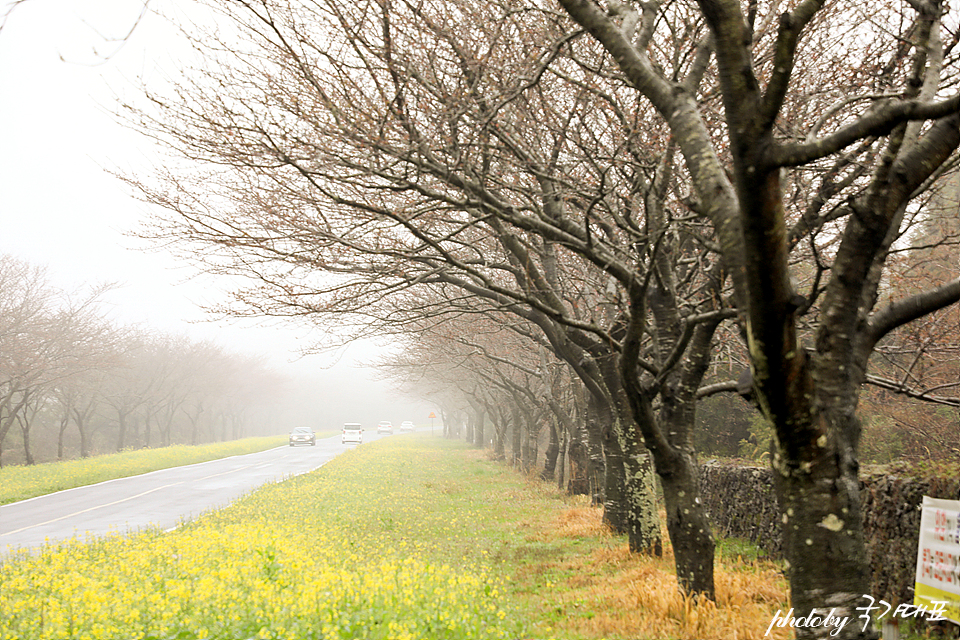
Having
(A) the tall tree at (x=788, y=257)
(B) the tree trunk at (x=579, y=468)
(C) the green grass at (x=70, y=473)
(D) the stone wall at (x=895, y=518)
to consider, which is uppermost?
(A) the tall tree at (x=788, y=257)

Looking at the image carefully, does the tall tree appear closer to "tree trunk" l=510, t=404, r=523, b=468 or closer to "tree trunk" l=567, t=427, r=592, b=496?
"tree trunk" l=567, t=427, r=592, b=496

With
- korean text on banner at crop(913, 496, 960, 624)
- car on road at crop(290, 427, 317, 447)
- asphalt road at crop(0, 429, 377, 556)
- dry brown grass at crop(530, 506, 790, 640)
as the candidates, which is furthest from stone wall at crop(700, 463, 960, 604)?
car on road at crop(290, 427, 317, 447)

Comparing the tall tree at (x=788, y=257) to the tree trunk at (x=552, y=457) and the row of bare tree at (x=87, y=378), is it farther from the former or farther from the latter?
the row of bare tree at (x=87, y=378)

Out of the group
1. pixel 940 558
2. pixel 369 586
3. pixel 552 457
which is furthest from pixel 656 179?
pixel 552 457

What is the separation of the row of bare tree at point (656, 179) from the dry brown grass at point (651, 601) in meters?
0.46

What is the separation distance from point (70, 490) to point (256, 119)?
18416 mm

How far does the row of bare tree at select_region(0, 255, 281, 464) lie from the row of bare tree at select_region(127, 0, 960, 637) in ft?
88.0

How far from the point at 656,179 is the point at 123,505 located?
51.6 ft

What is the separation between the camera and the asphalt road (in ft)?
38.1

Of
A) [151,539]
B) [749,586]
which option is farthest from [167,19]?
[749,586]

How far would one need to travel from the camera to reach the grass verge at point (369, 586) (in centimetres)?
487

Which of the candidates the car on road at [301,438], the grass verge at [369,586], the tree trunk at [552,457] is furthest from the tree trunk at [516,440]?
the car on road at [301,438]

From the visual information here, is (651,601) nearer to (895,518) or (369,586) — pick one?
(369,586)

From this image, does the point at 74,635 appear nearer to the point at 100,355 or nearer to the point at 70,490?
the point at 70,490
